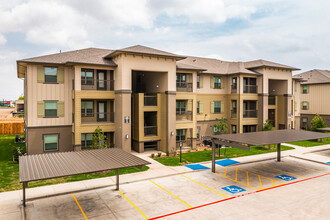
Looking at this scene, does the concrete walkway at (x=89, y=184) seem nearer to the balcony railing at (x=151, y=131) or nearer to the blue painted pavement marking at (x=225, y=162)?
the blue painted pavement marking at (x=225, y=162)

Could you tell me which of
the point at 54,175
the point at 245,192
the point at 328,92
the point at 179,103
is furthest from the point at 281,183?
the point at 328,92

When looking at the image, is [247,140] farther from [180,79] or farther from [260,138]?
[180,79]

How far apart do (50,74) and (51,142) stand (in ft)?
23.4

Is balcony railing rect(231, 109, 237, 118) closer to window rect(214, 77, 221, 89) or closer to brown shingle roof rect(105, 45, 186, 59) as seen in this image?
window rect(214, 77, 221, 89)

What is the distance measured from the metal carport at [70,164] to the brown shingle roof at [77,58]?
12587mm

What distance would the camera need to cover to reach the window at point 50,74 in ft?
85.2

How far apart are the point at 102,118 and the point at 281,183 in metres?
19.7

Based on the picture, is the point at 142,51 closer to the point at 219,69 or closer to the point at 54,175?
the point at 219,69

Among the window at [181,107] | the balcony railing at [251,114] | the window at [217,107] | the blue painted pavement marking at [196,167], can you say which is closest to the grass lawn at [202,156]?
the blue painted pavement marking at [196,167]

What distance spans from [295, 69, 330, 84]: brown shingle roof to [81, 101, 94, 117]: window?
41.4 m

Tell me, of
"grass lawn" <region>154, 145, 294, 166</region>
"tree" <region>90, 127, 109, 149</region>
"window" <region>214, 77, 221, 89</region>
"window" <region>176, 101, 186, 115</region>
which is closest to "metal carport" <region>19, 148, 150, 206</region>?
"tree" <region>90, 127, 109, 149</region>

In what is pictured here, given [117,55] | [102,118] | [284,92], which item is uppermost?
[117,55]

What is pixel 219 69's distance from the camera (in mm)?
37656

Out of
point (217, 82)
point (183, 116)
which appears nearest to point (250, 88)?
point (217, 82)
